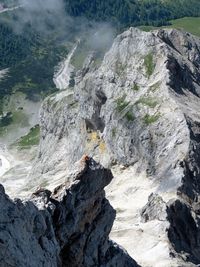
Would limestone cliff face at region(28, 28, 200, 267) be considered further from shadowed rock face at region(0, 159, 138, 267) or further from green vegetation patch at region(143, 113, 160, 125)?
shadowed rock face at region(0, 159, 138, 267)

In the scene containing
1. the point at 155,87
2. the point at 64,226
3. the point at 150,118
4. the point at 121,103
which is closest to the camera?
the point at 64,226

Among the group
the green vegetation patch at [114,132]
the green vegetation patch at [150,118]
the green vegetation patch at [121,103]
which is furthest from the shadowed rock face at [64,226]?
the green vegetation patch at [121,103]

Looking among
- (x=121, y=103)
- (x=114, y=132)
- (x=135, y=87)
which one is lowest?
(x=114, y=132)

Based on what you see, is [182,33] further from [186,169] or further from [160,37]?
[186,169]

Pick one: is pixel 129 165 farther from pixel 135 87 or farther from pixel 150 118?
pixel 135 87

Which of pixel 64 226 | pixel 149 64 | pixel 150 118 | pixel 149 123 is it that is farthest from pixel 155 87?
pixel 64 226

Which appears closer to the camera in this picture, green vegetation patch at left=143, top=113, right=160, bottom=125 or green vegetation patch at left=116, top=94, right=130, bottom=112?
green vegetation patch at left=143, top=113, right=160, bottom=125

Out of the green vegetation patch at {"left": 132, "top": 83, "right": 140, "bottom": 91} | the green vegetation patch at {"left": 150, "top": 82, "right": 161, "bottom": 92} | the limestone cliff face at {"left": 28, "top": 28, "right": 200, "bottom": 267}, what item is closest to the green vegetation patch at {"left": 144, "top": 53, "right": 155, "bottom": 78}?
the limestone cliff face at {"left": 28, "top": 28, "right": 200, "bottom": 267}
